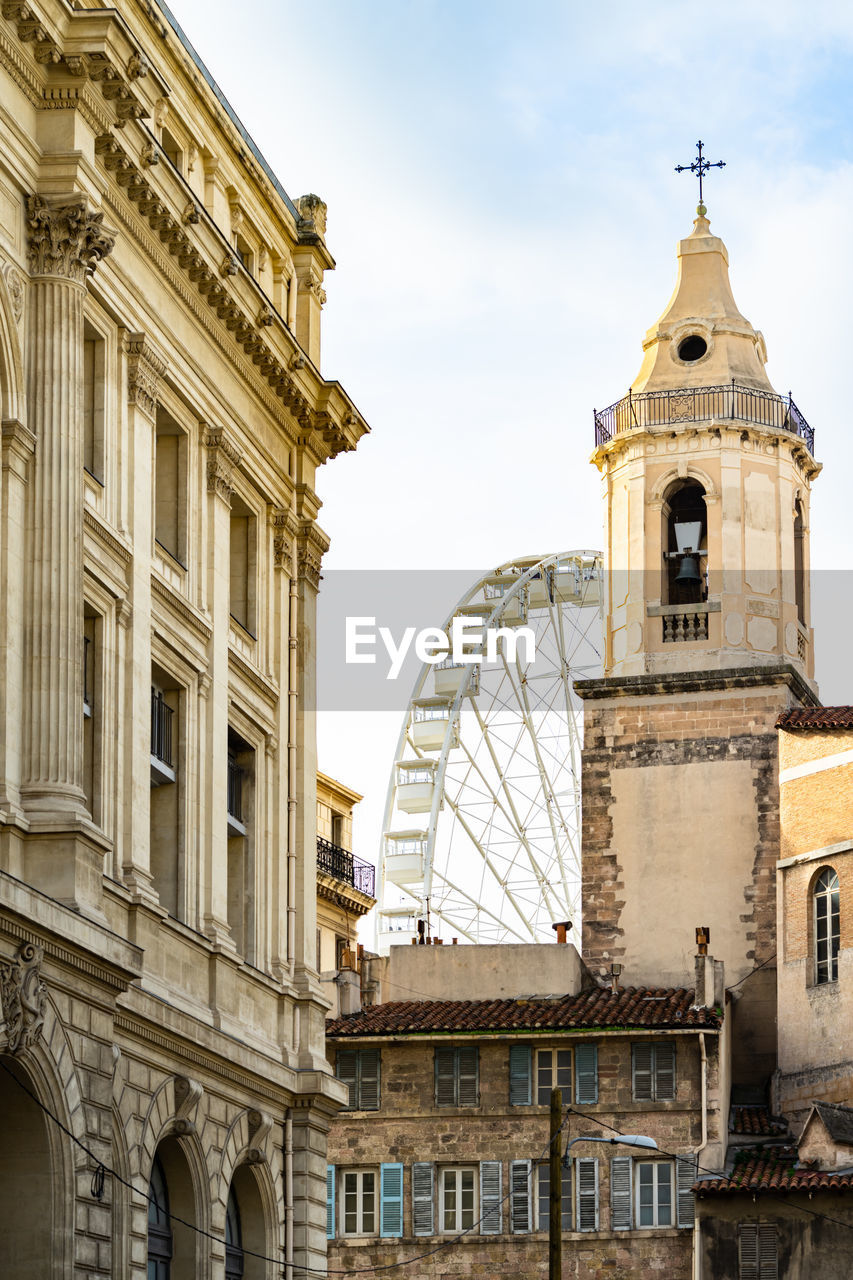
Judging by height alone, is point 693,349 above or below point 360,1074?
above

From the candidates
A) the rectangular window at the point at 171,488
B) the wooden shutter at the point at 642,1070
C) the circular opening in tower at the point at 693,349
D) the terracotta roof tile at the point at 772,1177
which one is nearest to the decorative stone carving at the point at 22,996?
the rectangular window at the point at 171,488

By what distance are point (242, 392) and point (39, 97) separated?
29.9 ft

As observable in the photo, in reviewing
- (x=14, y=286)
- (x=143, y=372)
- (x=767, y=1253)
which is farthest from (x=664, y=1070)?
(x=14, y=286)

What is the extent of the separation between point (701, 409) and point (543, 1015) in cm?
1702

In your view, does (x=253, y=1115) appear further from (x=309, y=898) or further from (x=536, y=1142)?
(x=536, y=1142)

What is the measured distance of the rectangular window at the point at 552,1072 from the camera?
57094 mm

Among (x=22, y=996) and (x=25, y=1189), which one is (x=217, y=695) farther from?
(x=22, y=996)

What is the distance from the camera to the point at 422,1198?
56656 millimetres

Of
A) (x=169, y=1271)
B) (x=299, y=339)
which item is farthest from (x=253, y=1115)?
(x=299, y=339)

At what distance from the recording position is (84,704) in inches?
1185

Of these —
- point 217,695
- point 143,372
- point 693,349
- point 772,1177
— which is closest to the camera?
point 143,372

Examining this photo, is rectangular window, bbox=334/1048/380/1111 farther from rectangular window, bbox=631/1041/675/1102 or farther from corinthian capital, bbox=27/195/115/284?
corinthian capital, bbox=27/195/115/284

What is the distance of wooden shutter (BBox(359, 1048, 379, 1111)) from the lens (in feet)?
189

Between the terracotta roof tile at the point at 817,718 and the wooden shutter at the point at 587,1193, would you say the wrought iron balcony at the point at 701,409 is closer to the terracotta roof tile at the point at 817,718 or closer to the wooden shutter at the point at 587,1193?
the terracotta roof tile at the point at 817,718
